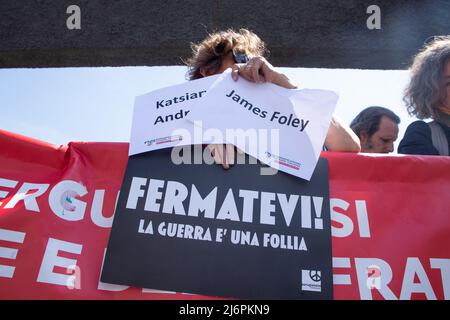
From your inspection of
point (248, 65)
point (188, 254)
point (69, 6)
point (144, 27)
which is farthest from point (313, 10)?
point (188, 254)

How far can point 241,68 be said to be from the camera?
1607 millimetres

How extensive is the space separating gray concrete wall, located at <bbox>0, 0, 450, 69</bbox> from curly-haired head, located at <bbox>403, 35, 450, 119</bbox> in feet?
3.69

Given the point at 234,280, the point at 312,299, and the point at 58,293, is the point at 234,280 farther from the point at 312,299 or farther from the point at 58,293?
the point at 58,293

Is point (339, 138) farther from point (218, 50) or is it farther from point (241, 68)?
point (218, 50)

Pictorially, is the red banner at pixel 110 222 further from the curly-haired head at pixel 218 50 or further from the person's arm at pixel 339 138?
the curly-haired head at pixel 218 50

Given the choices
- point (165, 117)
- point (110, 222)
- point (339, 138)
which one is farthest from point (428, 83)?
point (110, 222)

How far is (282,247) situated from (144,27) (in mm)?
2496

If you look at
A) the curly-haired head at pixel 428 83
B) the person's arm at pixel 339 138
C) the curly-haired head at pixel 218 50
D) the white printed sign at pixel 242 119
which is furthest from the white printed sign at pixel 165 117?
the curly-haired head at pixel 428 83

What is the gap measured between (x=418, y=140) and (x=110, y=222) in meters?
1.18

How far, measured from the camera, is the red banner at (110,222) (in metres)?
1.31

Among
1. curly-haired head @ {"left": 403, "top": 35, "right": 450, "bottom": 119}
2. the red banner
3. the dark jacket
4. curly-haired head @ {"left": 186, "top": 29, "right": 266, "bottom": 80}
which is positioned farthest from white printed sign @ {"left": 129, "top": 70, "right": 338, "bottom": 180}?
curly-haired head @ {"left": 403, "top": 35, "right": 450, "bottom": 119}
